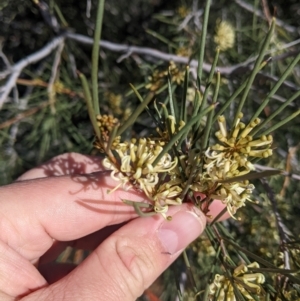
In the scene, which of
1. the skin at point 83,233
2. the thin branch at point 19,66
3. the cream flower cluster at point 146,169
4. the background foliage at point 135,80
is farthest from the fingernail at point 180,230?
the thin branch at point 19,66

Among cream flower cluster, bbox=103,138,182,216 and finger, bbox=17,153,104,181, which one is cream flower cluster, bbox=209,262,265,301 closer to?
cream flower cluster, bbox=103,138,182,216

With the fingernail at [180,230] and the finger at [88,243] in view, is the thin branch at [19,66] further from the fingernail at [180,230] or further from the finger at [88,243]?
the fingernail at [180,230]

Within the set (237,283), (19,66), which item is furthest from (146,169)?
(19,66)

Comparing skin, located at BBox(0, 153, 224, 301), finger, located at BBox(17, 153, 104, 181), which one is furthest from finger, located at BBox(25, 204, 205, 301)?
finger, located at BBox(17, 153, 104, 181)

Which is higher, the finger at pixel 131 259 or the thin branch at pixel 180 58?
the thin branch at pixel 180 58

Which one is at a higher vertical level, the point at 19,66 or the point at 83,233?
the point at 19,66

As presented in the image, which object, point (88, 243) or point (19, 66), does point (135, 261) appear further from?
point (19, 66)
